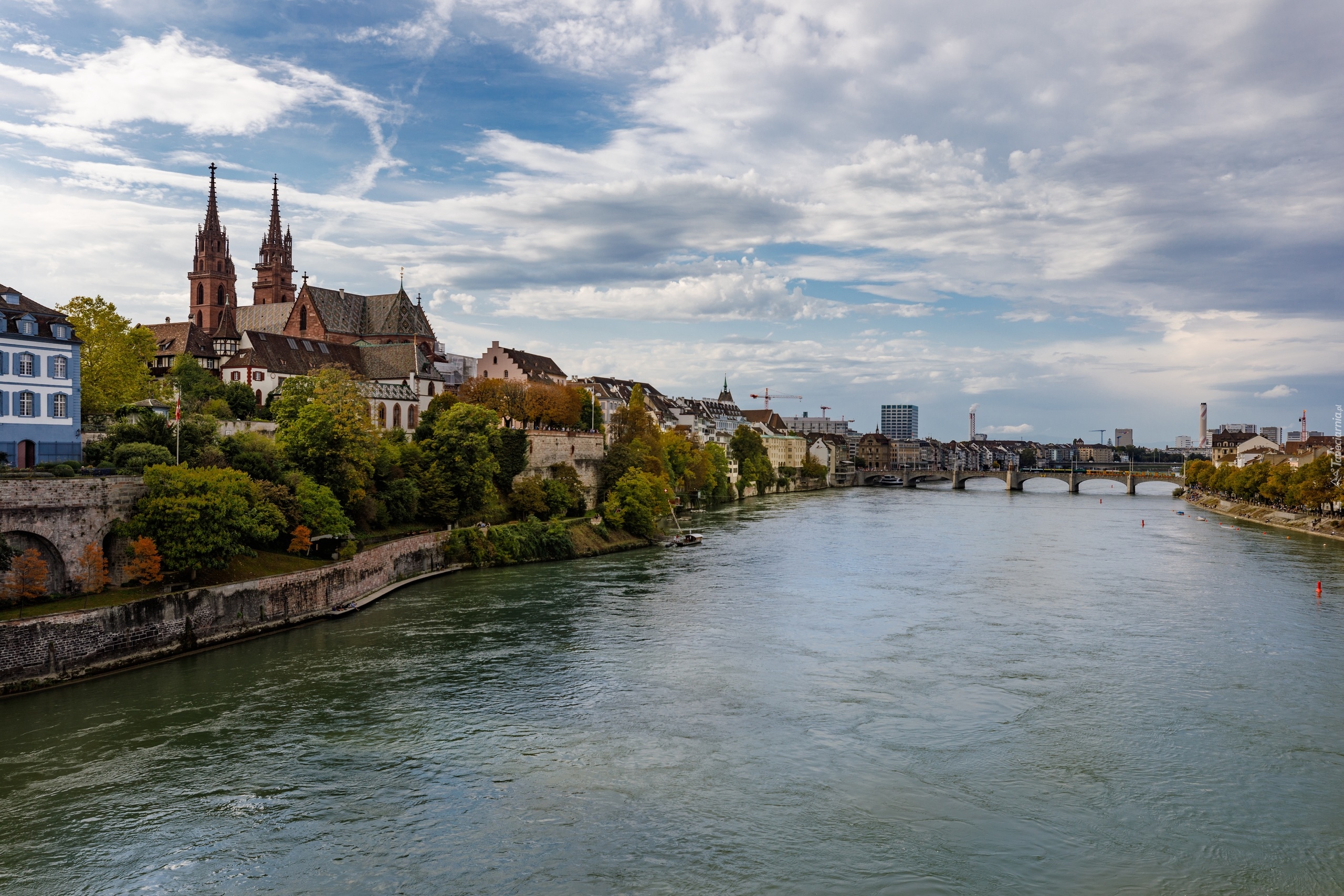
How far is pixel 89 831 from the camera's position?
15.3 meters

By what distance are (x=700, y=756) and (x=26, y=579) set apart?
684 inches

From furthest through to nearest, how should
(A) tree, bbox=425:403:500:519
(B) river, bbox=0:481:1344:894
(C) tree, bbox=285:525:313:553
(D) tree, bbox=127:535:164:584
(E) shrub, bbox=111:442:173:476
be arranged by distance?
(A) tree, bbox=425:403:500:519 → (C) tree, bbox=285:525:313:553 → (E) shrub, bbox=111:442:173:476 → (D) tree, bbox=127:535:164:584 → (B) river, bbox=0:481:1344:894

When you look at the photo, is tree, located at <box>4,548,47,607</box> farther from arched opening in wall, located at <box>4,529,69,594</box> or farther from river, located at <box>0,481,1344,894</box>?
river, located at <box>0,481,1344,894</box>

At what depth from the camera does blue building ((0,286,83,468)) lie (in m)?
29.6

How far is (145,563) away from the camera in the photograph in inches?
998

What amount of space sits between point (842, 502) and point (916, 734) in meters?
79.0

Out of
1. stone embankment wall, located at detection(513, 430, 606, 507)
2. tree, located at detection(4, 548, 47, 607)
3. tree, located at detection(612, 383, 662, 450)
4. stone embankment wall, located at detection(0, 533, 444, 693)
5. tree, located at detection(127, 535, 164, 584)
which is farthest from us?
tree, located at detection(612, 383, 662, 450)

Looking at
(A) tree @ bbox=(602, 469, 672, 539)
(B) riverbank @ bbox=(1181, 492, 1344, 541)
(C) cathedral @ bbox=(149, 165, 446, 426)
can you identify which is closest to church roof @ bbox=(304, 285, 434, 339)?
(C) cathedral @ bbox=(149, 165, 446, 426)

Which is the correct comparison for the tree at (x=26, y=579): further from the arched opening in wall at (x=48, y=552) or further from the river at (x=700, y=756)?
the river at (x=700, y=756)

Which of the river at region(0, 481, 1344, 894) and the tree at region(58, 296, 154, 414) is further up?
the tree at region(58, 296, 154, 414)

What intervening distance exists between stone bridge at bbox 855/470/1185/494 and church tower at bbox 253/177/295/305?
93.4 meters

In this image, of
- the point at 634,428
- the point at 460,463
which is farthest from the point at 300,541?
the point at 634,428

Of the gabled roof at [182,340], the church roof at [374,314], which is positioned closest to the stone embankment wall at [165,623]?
the gabled roof at [182,340]

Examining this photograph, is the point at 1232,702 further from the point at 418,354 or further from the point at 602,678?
the point at 418,354
